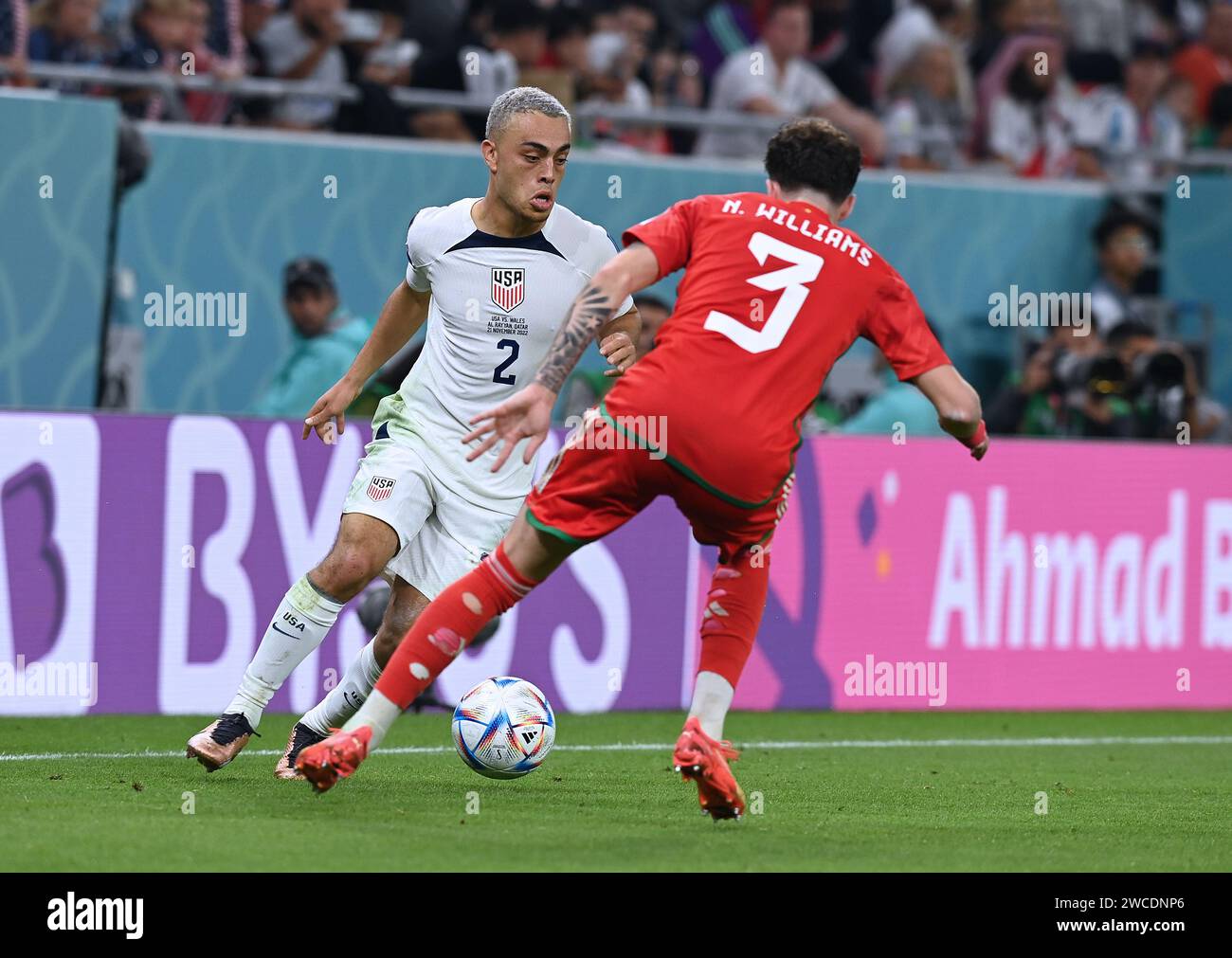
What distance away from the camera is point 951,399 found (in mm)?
5828

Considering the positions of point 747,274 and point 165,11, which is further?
point 165,11

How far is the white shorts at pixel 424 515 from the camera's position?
22.4 ft

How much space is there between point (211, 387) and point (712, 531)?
639 centimetres

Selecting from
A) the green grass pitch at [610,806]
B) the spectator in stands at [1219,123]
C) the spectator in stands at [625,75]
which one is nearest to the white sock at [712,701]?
the green grass pitch at [610,806]

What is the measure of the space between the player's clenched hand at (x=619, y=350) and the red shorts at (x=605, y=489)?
74 centimetres

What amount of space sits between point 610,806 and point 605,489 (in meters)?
1.31

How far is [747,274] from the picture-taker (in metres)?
5.80

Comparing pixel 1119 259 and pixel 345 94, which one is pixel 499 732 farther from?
pixel 1119 259

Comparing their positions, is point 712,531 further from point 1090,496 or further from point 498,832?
point 1090,496

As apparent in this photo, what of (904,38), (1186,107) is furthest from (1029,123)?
(1186,107)

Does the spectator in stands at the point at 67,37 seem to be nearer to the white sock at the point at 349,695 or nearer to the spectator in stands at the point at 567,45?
the spectator in stands at the point at 567,45
